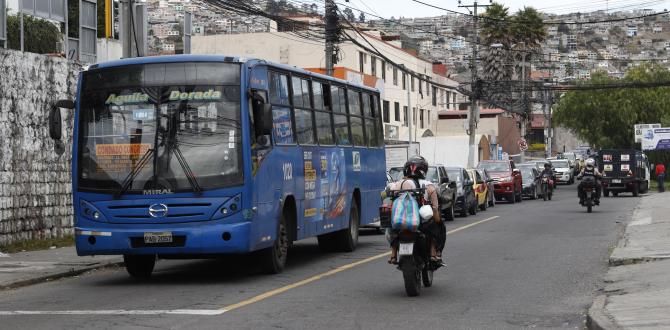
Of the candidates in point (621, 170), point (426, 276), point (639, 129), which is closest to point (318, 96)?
point (426, 276)

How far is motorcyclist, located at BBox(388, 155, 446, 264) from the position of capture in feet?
42.5

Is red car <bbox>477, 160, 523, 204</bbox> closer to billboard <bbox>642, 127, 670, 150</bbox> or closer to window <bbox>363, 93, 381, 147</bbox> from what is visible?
billboard <bbox>642, 127, 670, 150</bbox>

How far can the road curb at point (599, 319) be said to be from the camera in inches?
380

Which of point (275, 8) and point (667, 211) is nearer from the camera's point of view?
point (667, 211)

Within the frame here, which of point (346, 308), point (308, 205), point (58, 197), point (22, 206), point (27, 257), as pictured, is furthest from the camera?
point (58, 197)

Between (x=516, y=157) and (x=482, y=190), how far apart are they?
1920 inches

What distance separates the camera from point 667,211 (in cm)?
3247

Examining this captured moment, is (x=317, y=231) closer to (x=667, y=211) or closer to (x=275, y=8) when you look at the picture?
(x=667, y=211)

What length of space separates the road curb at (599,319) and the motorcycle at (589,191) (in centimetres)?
2479

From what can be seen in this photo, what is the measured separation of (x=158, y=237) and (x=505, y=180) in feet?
111

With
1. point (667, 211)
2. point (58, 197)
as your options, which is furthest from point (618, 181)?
point (58, 197)

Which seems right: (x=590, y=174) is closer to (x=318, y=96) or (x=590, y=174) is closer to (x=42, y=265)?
(x=318, y=96)

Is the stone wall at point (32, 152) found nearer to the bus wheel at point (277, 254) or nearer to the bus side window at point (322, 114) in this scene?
the bus side window at point (322, 114)

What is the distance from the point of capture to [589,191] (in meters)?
36.0
